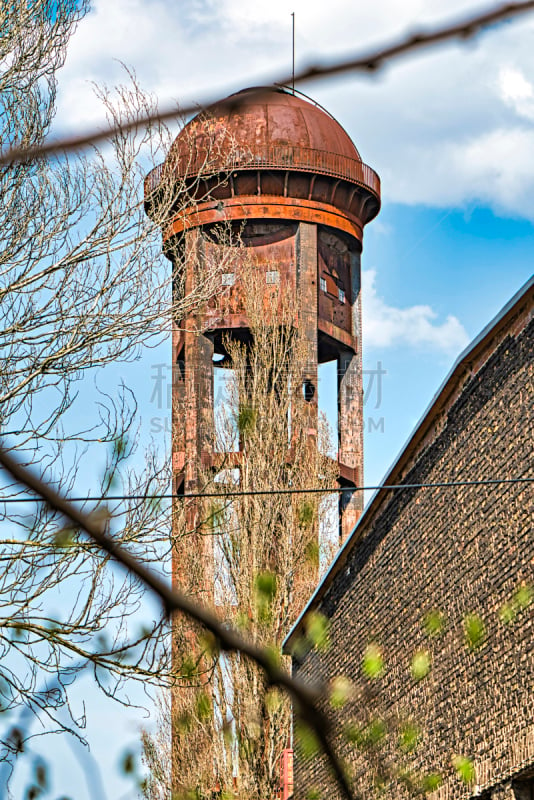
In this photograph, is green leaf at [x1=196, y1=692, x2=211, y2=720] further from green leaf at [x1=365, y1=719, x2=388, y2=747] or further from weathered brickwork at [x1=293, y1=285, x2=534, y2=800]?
weathered brickwork at [x1=293, y1=285, x2=534, y2=800]

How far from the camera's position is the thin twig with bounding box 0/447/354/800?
45.6 inches

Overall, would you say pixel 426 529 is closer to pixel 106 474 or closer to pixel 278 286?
pixel 106 474

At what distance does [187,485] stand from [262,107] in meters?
6.51

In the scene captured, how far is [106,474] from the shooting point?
24.4 ft

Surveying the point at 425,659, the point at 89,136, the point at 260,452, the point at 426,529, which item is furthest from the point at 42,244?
the point at 260,452

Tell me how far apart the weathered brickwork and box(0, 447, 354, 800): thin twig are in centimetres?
666

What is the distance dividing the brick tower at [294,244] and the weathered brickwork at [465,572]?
8402 mm

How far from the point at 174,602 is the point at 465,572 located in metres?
8.91

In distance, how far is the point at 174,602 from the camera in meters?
1.23

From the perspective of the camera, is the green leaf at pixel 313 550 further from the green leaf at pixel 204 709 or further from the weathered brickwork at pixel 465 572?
the weathered brickwork at pixel 465 572

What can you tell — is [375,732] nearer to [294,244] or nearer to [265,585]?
[265,585]

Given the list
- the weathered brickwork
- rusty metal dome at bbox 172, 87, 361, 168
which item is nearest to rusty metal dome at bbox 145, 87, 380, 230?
rusty metal dome at bbox 172, 87, 361, 168

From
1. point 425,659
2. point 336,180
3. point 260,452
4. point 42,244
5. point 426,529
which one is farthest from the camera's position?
point 336,180

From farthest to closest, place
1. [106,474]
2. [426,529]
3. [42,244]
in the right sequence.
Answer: [426,529] → [42,244] → [106,474]
